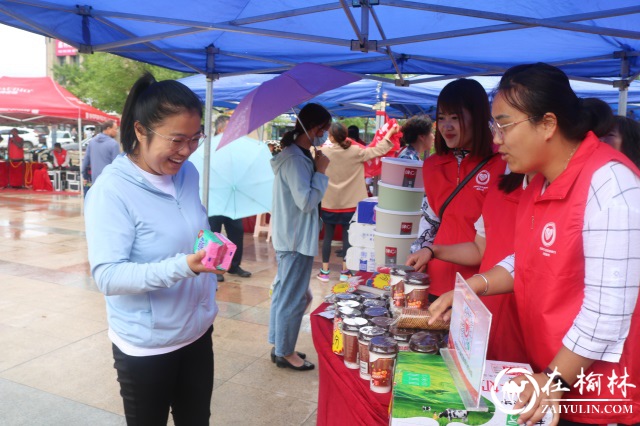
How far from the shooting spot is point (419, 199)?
144 inches

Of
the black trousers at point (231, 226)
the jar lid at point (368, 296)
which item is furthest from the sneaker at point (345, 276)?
the jar lid at point (368, 296)

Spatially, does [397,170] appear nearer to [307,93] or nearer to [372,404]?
[307,93]

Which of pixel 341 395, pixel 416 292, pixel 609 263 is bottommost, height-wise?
pixel 341 395

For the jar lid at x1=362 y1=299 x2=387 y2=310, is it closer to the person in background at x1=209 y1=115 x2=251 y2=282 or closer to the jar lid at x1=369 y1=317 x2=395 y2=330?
the jar lid at x1=369 y1=317 x2=395 y2=330

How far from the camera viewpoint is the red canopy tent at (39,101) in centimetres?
1243

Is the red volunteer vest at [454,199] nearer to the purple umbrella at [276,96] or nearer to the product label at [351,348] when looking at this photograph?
the product label at [351,348]

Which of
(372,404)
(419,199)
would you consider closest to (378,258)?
(419,199)

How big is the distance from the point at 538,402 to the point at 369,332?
706mm

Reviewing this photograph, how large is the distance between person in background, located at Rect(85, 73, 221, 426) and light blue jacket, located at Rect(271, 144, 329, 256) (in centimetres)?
171

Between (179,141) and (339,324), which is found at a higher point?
(179,141)

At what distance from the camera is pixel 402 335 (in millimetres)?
1916

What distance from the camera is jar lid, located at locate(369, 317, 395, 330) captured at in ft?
6.63

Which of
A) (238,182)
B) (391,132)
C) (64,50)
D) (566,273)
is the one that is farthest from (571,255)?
(64,50)

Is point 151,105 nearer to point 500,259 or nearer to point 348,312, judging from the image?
point 348,312
